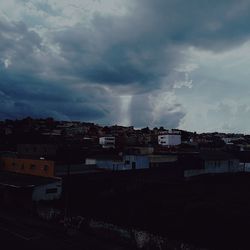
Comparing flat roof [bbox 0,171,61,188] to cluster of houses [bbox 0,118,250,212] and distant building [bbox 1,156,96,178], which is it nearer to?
cluster of houses [bbox 0,118,250,212]

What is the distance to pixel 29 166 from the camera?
50500mm

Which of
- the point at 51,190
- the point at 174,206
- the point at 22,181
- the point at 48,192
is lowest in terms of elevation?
the point at 174,206

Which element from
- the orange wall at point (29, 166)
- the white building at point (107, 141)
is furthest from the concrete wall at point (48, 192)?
the white building at point (107, 141)

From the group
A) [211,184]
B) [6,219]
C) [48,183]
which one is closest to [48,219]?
[6,219]

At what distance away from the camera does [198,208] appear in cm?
3684

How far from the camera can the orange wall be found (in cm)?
4795

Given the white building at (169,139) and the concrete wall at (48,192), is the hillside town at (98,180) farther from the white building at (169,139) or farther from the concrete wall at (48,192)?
the white building at (169,139)

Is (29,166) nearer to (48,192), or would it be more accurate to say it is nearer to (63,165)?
(63,165)

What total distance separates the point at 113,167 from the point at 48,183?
898 inches

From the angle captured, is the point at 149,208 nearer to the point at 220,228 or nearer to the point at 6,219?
the point at 220,228

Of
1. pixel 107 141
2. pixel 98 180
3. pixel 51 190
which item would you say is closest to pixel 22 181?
pixel 51 190

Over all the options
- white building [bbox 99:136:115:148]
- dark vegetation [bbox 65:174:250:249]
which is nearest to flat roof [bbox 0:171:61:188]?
dark vegetation [bbox 65:174:250:249]

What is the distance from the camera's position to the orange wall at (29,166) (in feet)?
157

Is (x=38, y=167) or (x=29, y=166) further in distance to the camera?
(x=29, y=166)
